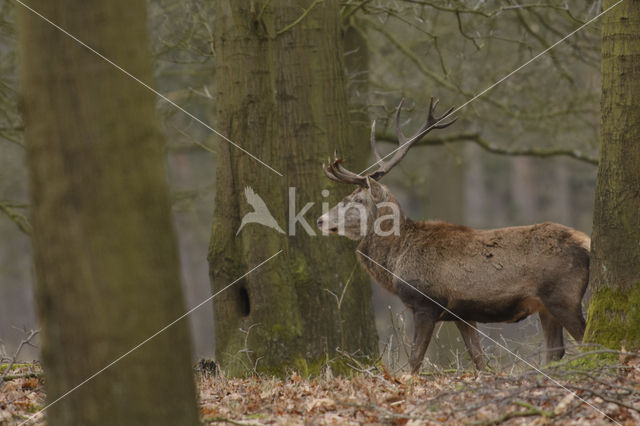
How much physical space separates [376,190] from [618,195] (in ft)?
11.1

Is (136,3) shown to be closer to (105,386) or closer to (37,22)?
(37,22)

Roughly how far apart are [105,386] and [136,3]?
167cm

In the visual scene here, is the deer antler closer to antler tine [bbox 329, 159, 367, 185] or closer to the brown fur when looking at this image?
antler tine [bbox 329, 159, 367, 185]

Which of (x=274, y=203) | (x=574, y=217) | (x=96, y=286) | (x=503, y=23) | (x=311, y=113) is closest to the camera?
(x=96, y=286)

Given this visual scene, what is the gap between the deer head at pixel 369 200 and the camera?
26.3 ft

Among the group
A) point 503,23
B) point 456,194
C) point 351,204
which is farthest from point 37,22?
point 456,194

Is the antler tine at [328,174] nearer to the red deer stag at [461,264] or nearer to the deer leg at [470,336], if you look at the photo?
the red deer stag at [461,264]

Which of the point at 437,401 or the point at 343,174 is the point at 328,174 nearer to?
the point at 343,174

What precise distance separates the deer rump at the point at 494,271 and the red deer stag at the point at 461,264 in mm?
10

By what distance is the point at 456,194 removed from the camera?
1697cm

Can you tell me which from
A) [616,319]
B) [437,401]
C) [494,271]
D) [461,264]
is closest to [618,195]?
[616,319]

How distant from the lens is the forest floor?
4266 mm

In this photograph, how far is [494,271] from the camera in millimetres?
7859

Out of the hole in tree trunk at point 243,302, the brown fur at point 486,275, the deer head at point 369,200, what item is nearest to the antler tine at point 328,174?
the deer head at point 369,200
